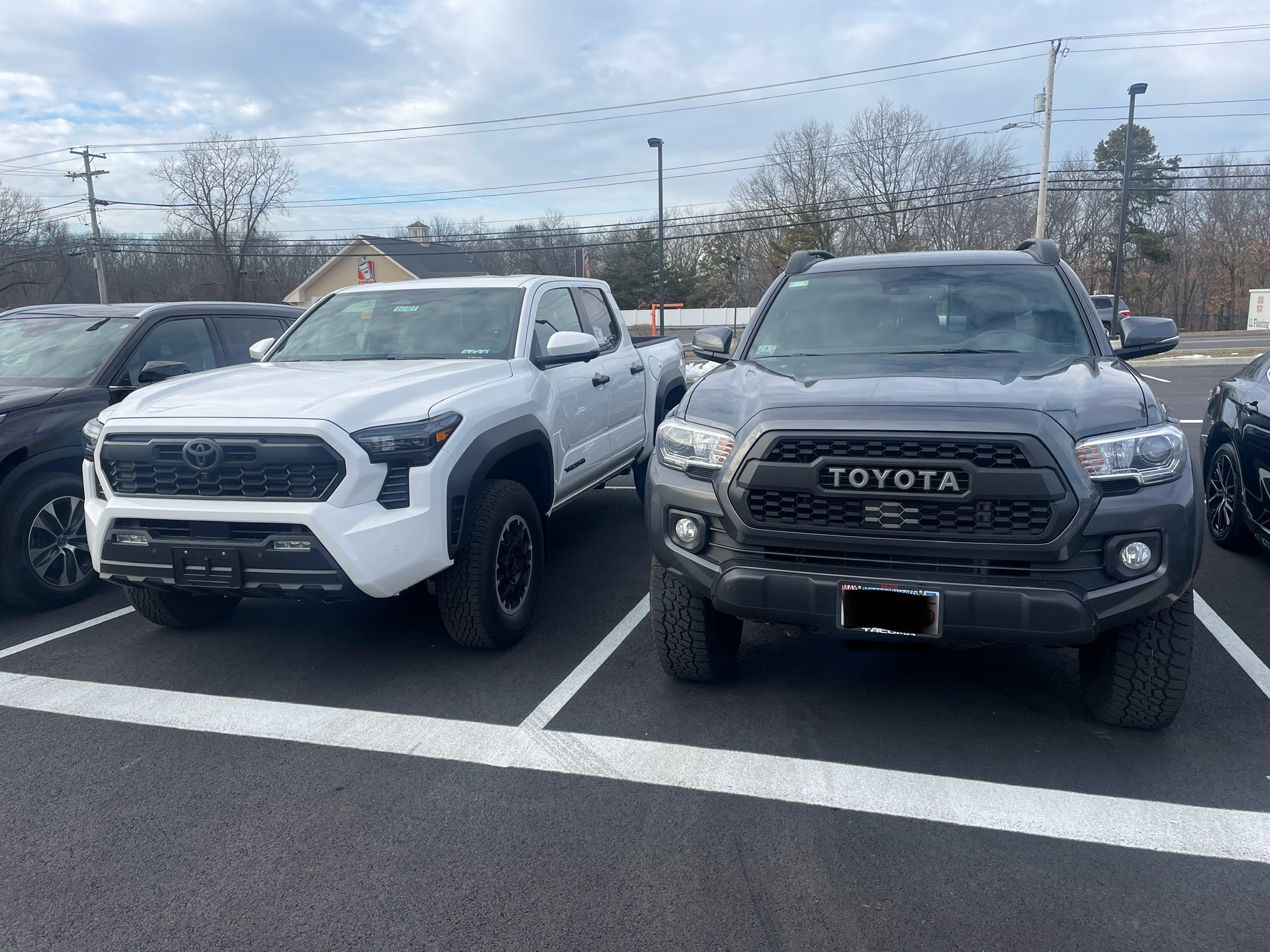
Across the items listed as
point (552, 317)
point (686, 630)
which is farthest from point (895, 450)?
point (552, 317)

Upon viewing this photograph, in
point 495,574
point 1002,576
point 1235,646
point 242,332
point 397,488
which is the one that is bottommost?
point 1235,646

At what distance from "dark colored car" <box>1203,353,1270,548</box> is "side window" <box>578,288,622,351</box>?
13.7ft

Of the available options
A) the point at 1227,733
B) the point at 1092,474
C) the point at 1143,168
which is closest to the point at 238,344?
the point at 1092,474

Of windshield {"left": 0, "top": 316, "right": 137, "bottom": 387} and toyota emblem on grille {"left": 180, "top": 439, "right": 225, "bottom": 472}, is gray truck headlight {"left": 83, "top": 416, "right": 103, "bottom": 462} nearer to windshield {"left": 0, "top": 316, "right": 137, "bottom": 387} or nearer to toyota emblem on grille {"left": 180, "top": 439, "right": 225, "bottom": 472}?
toyota emblem on grille {"left": 180, "top": 439, "right": 225, "bottom": 472}

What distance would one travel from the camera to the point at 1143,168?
50.4 meters

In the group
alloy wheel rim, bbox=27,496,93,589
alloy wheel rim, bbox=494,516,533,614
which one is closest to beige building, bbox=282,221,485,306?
alloy wheel rim, bbox=27,496,93,589

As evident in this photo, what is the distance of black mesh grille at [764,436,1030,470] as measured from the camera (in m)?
2.84

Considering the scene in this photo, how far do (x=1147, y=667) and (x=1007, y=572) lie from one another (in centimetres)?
73

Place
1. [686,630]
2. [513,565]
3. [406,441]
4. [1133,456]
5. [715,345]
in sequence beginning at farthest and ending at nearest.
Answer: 1. [715,345]
2. [513,565]
3. [406,441]
4. [686,630]
5. [1133,456]

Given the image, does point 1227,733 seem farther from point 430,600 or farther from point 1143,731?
point 430,600

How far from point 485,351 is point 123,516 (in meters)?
2.06

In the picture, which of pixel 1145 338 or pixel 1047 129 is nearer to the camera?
pixel 1145 338

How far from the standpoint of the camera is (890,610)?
297 cm

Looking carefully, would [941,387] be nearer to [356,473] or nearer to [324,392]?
[356,473]
